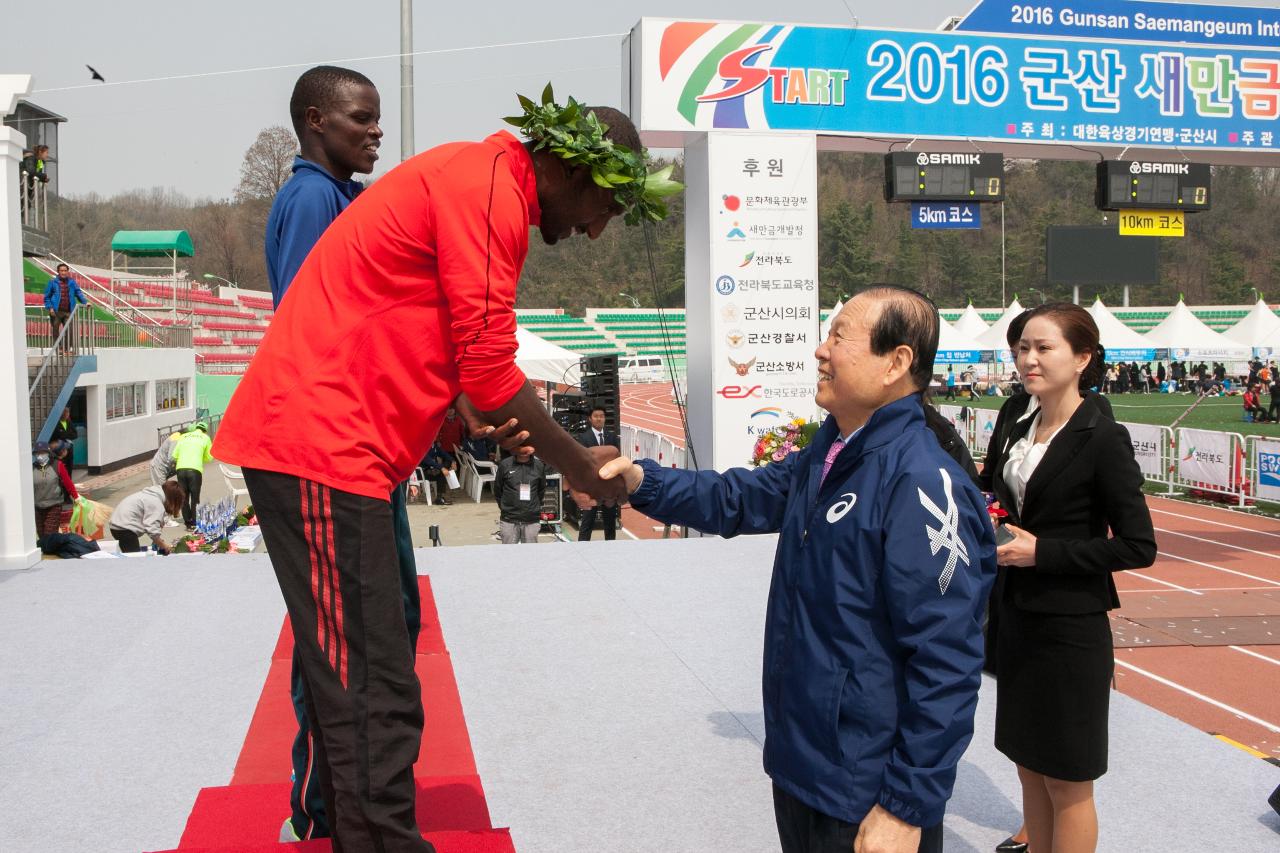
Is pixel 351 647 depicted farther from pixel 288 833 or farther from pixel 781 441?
pixel 781 441

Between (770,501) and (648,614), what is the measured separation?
130 inches

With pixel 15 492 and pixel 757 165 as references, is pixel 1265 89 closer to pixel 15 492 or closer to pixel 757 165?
pixel 757 165

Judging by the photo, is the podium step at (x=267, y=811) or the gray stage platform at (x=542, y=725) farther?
the gray stage platform at (x=542, y=725)

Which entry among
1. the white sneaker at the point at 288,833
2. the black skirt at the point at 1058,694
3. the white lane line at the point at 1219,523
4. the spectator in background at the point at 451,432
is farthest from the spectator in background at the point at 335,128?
the white lane line at the point at 1219,523

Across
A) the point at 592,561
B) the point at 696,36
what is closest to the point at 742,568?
the point at 592,561

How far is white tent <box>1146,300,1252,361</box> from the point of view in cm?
3381

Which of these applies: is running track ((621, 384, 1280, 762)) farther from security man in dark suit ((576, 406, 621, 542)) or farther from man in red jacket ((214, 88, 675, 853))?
man in red jacket ((214, 88, 675, 853))

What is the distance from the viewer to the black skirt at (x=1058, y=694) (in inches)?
103

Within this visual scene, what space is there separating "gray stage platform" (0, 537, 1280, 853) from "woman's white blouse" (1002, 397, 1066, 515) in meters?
1.02

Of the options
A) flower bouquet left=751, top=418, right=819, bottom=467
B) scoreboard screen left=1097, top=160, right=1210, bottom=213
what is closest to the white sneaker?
flower bouquet left=751, top=418, right=819, bottom=467

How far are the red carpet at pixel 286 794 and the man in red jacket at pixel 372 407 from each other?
0.42m

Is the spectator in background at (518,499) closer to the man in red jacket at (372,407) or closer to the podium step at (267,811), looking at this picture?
the podium step at (267,811)

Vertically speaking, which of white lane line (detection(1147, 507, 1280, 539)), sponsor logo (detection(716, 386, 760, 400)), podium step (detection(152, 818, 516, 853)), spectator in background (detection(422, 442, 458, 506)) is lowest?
white lane line (detection(1147, 507, 1280, 539))

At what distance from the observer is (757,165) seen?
10.8 meters
